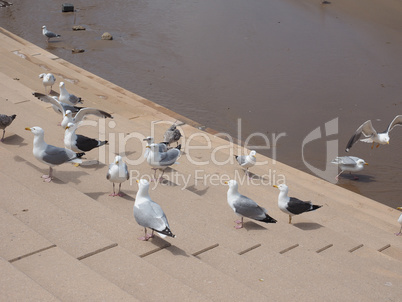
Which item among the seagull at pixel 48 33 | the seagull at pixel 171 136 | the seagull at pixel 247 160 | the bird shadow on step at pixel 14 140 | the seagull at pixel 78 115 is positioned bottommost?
the seagull at pixel 247 160

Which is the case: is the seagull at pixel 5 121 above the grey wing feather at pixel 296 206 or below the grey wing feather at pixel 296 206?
above

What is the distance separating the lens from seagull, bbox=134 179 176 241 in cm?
581

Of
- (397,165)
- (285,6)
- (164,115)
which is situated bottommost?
(397,165)

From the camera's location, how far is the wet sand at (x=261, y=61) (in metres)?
12.4

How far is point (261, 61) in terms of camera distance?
16.5m

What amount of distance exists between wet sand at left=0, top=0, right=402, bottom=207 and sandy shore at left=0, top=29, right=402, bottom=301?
225 centimetres

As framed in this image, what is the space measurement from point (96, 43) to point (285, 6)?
7799mm

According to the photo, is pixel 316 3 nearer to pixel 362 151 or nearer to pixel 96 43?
pixel 96 43

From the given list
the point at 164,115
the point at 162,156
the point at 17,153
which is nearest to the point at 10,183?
the point at 17,153

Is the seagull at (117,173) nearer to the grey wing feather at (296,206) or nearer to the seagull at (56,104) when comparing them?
the grey wing feather at (296,206)

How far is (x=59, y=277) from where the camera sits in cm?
475

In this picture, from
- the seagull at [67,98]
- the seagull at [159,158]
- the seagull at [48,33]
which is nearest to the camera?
the seagull at [159,158]

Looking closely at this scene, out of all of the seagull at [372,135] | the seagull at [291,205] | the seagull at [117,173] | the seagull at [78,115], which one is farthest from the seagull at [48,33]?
the seagull at [291,205]

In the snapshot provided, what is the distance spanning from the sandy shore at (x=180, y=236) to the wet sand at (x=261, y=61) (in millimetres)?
2253
